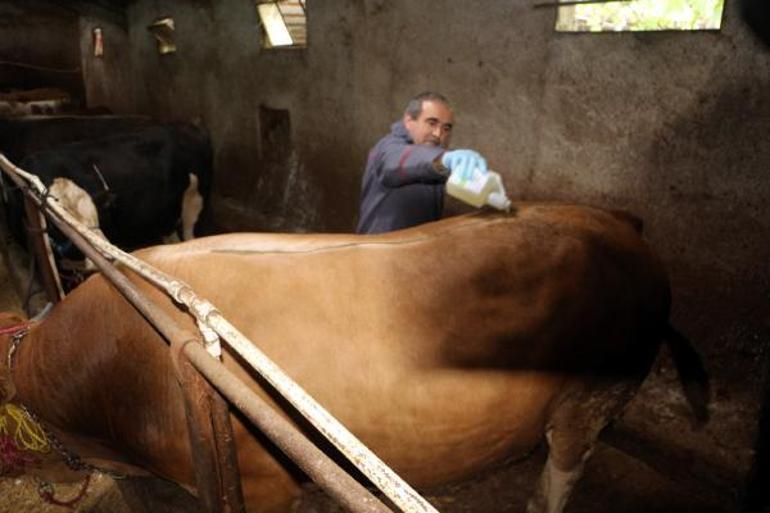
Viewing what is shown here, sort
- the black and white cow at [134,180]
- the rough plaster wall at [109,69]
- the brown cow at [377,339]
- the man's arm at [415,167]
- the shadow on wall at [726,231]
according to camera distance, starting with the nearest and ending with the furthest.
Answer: the brown cow at [377,339] < the man's arm at [415,167] < the shadow on wall at [726,231] < the black and white cow at [134,180] < the rough plaster wall at [109,69]

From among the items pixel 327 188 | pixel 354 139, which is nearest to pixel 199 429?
pixel 354 139

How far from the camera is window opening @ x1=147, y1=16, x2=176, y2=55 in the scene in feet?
28.2

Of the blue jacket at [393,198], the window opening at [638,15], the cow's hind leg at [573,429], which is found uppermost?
the window opening at [638,15]

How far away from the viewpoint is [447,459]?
206 cm

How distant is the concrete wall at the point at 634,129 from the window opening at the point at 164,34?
169 inches

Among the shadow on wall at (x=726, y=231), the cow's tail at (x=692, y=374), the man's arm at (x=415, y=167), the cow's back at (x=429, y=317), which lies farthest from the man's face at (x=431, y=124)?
the cow's tail at (x=692, y=374)

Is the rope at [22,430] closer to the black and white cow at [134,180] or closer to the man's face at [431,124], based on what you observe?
the man's face at [431,124]

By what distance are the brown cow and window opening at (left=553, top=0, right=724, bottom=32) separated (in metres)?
1.44

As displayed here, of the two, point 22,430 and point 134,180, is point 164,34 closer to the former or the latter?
point 134,180

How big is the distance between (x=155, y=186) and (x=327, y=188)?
2.05 meters

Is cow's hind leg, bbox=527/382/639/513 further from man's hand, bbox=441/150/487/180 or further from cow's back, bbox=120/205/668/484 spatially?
man's hand, bbox=441/150/487/180

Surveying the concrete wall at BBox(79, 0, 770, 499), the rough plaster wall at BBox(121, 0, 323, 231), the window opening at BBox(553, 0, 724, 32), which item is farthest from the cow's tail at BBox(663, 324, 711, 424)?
the rough plaster wall at BBox(121, 0, 323, 231)

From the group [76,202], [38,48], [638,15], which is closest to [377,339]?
[638,15]

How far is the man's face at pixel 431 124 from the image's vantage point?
117 inches
